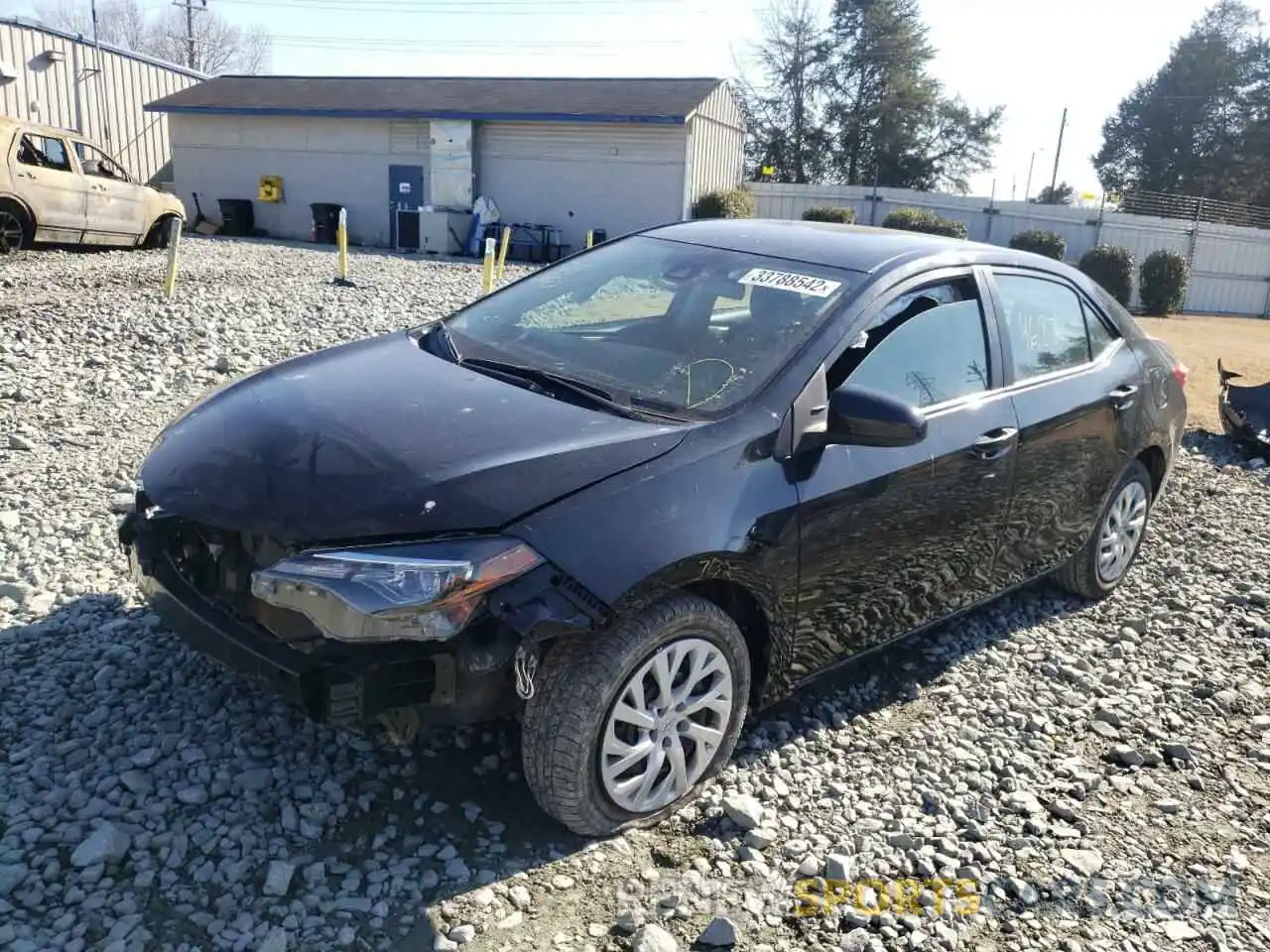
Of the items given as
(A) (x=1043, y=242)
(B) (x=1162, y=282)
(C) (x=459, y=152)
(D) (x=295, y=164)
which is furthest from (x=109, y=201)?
(B) (x=1162, y=282)

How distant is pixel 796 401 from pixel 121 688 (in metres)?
2.41

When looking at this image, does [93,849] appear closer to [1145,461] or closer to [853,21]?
[1145,461]

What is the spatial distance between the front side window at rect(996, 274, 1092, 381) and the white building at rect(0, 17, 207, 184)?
25418 mm

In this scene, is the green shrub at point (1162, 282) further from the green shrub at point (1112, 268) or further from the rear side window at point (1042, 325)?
the rear side window at point (1042, 325)

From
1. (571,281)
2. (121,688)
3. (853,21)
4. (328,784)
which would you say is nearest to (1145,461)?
(571,281)

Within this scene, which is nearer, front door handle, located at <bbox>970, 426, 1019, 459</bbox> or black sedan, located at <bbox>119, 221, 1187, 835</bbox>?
black sedan, located at <bbox>119, 221, 1187, 835</bbox>

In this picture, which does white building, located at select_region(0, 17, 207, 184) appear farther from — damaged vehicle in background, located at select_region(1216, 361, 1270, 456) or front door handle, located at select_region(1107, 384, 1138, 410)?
front door handle, located at select_region(1107, 384, 1138, 410)

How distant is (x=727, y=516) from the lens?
292 cm

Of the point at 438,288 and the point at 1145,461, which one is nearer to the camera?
the point at 1145,461

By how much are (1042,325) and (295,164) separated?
2466cm

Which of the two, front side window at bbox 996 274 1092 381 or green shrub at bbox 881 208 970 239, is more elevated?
green shrub at bbox 881 208 970 239

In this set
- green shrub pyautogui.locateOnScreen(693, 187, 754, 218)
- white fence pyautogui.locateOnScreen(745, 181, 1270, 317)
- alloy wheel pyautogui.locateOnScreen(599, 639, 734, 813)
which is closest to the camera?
alloy wheel pyautogui.locateOnScreen(599, 639, 734, 813)

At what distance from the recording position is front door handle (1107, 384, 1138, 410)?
4.57m

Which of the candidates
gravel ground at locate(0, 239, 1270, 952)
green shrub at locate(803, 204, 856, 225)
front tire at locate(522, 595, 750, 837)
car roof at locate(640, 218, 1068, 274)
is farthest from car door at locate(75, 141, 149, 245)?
front tire at locate(522, 595, 750, 837)
